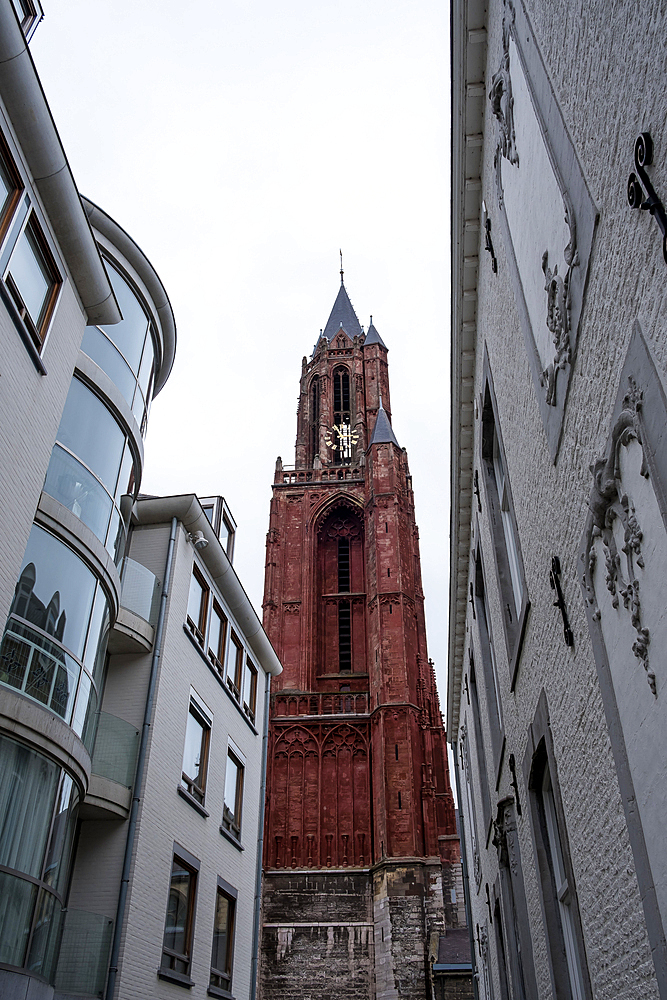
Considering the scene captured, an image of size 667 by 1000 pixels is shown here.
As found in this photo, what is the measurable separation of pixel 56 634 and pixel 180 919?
6.15 metres

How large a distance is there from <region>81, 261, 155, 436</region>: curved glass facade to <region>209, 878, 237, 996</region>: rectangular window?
29.3ft

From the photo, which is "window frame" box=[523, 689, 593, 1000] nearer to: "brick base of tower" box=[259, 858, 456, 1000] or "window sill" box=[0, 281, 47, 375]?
"window sill" box=[0, 281, 47, 375]

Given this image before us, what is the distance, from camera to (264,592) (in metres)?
43.3

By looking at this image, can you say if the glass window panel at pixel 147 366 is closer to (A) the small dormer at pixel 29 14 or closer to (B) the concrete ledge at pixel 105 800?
(A) the small dormer at pixel 29 14

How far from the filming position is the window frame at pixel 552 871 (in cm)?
685

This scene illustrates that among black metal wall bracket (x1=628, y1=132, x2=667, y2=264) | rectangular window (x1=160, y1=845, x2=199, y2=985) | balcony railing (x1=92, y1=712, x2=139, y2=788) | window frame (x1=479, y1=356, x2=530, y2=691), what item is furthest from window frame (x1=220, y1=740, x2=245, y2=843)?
black metal wall bracket (x1=628, y1=132, x2=667, y2=264)

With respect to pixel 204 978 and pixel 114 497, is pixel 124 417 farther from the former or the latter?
pixel 204 978

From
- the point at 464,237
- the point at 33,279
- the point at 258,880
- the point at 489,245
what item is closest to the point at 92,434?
the point at 33,279

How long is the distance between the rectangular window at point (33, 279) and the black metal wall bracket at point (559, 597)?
6.19 meters

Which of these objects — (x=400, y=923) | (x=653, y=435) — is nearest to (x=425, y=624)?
(x=400, y=923)

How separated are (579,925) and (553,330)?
4655 mm

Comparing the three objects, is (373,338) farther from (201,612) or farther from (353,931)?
(201,612)

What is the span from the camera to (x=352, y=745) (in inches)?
1521

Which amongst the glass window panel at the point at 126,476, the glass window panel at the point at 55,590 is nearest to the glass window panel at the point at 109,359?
the glass window panel at the point at 126,476
